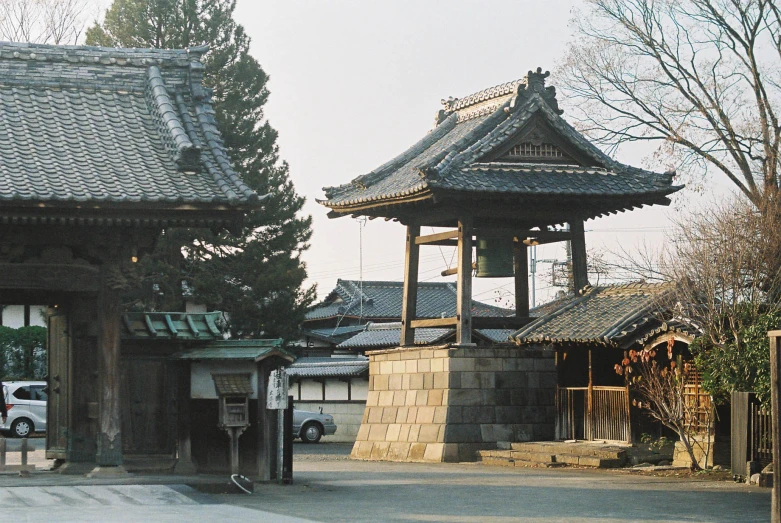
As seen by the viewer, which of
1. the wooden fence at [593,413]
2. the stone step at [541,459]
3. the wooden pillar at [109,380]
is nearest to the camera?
the wooden pillar at [109,380]

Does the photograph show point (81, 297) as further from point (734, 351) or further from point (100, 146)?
point (734, 351)

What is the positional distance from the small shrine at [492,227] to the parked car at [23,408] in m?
16.0

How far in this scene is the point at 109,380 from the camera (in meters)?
18.0

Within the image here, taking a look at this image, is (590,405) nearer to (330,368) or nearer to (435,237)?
(435,237)

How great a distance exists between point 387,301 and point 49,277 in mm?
36948

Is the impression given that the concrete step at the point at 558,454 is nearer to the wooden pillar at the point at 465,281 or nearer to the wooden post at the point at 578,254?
the wooden pillar at the point at 465,281

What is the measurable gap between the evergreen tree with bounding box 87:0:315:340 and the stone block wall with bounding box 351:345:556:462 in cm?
1294

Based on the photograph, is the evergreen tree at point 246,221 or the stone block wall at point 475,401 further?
the evergreen tree at point 246,221

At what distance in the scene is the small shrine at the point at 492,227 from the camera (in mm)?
26594

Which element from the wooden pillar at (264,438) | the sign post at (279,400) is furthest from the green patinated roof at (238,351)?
the sign post at (279,400)

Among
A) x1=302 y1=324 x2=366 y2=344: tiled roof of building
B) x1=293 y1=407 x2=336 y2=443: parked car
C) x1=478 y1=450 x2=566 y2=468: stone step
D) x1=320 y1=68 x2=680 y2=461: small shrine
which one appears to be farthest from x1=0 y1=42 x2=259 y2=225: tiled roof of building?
x1=302 y1=324 x2=366 y2=344: tiled roof of building

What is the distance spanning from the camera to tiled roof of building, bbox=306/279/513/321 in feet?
170

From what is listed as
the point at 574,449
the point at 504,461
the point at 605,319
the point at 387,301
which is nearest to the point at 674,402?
the point at 574,449

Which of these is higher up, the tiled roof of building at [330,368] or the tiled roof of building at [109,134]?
the tiled roof of building at [109,134]
